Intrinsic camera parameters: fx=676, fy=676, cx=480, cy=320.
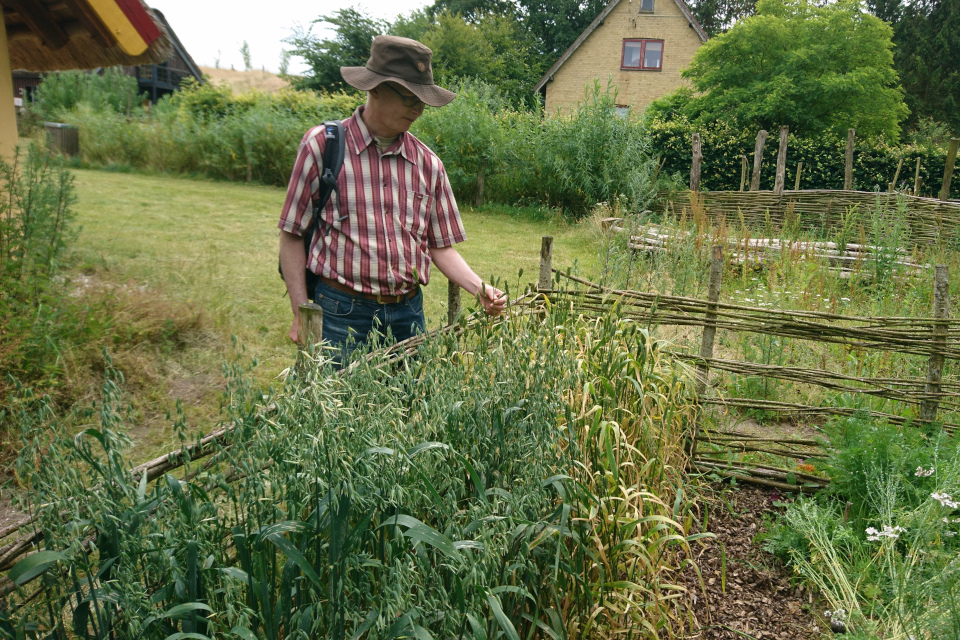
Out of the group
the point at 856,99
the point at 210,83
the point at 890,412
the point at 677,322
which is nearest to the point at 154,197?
the point at 210,83

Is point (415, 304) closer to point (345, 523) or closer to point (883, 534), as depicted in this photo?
point (345, 523)

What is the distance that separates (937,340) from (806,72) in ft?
77.4

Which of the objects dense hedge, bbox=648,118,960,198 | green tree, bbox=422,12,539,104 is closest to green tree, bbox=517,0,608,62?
green tree, bbox=422,12,539,104

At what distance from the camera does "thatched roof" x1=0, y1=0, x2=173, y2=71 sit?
4.49 meters

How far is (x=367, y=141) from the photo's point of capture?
277cm

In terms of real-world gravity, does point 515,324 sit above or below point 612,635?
above

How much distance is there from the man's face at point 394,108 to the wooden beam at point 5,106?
144 inches

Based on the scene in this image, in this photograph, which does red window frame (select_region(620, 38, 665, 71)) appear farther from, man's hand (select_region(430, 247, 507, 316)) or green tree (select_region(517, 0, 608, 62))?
man's hand (select_region(430, 247, 507, 316))

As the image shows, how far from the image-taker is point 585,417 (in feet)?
7.54

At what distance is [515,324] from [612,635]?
1.17 meters

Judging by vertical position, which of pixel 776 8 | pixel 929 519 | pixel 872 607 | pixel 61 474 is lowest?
pixel 872 607

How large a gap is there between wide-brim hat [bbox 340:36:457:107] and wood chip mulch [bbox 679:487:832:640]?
82.6 inches

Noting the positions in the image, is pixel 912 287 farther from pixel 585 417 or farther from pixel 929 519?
pixel 585 417

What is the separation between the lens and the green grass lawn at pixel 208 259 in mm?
4953
